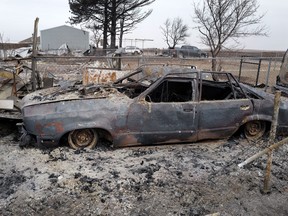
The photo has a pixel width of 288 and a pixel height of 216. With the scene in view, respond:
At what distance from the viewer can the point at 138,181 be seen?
14.0ft

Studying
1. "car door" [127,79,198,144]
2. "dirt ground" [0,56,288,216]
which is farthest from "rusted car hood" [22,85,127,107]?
"dirt ground" [0,56,288,216]

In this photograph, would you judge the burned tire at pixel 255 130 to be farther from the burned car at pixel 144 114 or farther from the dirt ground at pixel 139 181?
the dirt ground at pixel 139 181

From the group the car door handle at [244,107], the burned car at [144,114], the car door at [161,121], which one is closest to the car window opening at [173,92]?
the burned car at [144,114]

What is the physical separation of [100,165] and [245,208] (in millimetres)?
2179

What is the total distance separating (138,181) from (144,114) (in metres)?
1.35

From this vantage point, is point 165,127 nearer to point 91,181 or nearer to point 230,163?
point 230,163

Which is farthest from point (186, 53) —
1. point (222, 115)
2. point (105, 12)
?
point (222, 115)

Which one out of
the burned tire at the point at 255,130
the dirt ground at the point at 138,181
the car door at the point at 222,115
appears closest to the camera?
the dirt ground at the point at 138,181

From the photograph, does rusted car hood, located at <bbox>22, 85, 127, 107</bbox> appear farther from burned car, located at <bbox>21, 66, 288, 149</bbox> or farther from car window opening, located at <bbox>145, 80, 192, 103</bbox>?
car window opening, located at <bbox>145, 80, 192, 103</bbox>

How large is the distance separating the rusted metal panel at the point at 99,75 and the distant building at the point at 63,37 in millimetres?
38791

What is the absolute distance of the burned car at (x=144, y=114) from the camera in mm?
5020

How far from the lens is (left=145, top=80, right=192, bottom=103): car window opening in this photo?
6.09 metres

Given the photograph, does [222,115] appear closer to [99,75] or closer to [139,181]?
[139,181]

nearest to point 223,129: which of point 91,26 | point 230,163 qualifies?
point 230,163
